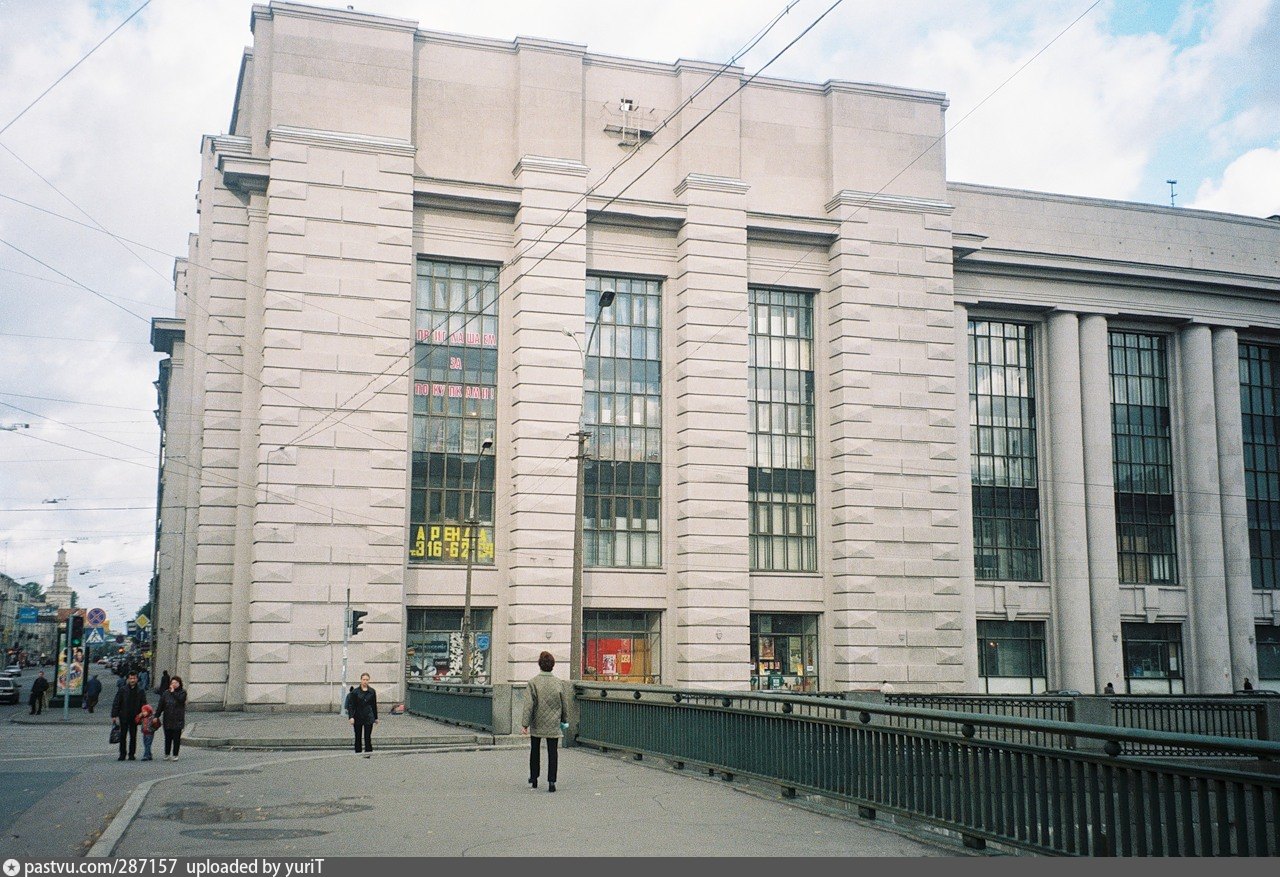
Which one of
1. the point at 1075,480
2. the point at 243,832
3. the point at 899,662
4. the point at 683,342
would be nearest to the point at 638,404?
the point at 683,342

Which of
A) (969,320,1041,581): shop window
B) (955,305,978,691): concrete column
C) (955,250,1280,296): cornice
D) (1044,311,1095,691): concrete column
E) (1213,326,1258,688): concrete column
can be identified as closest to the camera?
(955,305,978,691): concrete column

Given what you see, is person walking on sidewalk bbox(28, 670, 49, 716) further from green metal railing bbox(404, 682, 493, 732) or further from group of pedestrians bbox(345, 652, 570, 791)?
group of pedestrians bbox(345, 652, 570, 791)

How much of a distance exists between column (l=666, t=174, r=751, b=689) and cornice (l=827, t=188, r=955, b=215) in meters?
4.03

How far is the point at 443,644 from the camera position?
44031mm

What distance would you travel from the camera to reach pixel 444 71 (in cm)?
4572

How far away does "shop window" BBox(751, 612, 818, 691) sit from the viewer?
47.2 m

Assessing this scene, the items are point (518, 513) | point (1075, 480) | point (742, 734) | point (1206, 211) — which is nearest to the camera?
point (742, 734)

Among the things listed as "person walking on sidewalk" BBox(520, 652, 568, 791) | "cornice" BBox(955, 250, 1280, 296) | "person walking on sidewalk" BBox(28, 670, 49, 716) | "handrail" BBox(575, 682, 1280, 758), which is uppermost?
"cornice" BBox(955, 250, 1280, 296)

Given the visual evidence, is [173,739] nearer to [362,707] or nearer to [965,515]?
[362,707]

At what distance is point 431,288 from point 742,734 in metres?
31.9

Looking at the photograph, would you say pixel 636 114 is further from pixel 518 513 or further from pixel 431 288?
pixel 518 513

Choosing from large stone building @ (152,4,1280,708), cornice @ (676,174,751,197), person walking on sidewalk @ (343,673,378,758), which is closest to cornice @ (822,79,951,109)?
large stone building @ (152,4,1280,708)

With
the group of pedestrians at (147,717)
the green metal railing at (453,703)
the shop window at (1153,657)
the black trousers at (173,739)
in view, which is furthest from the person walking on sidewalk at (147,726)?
the shop window at (1153,657)

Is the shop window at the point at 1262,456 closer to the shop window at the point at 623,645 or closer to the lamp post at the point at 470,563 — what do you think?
the shop window at the point at 623,645
